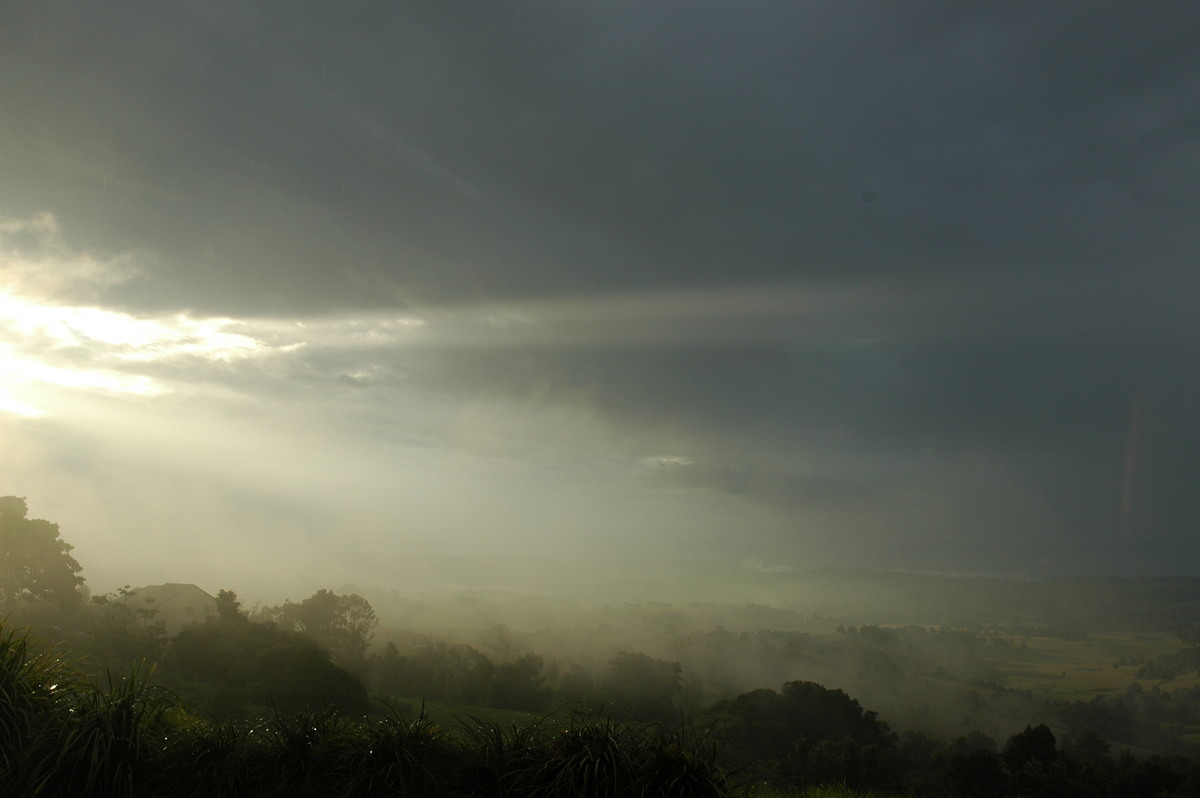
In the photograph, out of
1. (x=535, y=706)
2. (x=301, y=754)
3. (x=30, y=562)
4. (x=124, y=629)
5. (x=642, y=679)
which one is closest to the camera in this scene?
(x=301, y=754)

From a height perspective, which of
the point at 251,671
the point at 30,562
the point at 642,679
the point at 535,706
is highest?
the point at 30,562

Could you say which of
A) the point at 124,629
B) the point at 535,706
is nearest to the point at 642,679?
the point at 535,706

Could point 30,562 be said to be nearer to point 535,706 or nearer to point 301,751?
point 535,706

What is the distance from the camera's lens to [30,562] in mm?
58312

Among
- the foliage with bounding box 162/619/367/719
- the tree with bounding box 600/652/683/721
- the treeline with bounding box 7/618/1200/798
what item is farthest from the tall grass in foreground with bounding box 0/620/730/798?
the tree with bounding box 600/652/683/721

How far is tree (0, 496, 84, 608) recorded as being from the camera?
187ft

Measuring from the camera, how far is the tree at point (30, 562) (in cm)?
5694

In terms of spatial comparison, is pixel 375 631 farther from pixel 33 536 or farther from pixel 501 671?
pixel 33 536

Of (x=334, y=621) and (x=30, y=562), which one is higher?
(x=30, y=562)

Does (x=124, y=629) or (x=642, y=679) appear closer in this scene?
(x=124, y=629)

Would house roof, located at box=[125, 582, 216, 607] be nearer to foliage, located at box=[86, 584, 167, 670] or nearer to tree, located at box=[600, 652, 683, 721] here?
foliage, located at box=[86, 584, 167, 670]

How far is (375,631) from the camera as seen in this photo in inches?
2926

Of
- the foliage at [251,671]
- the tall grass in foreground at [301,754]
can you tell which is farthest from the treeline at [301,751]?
the foliage at [251,671]

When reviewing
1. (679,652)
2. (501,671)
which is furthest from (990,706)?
(501,671)
